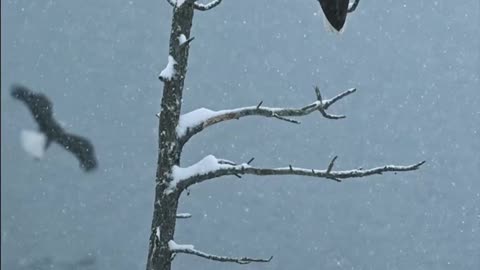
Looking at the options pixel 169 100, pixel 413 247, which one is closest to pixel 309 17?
pixel 413 247

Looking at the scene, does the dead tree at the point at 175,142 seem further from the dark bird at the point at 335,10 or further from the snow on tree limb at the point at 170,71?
the dark bird at the point at 335,10

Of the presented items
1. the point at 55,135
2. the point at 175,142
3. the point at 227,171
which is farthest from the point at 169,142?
the point at 55,135

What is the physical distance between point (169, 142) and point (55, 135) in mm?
16320

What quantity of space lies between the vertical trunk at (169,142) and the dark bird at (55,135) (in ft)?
42.4

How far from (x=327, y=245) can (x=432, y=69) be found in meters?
5.76

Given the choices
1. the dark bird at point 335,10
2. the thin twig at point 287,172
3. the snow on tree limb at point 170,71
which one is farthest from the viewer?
the snow on tree limb at point 170,71

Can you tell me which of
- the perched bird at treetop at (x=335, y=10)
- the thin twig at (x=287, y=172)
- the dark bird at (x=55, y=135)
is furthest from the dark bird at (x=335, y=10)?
the dark bird at (x=55, y=135)

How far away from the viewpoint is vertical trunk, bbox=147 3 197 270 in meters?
3.73

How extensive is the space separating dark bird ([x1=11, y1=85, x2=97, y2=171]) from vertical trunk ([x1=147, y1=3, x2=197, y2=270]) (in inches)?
509

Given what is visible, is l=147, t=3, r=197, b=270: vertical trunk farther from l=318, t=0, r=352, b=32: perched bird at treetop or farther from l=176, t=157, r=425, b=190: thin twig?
l=318, t=0, r=352, b=32: perched bird at treetop

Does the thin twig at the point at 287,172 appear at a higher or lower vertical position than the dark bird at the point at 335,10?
lower

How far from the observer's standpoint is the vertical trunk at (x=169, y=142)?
3.73 meters

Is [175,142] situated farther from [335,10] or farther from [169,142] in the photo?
[335,10]

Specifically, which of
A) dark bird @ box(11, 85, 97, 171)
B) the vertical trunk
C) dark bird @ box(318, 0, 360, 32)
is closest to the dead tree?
the vertical trunk
